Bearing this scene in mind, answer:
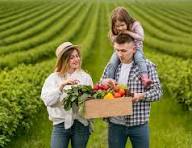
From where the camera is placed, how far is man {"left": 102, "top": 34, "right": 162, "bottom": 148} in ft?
19.9

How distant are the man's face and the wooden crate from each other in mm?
498

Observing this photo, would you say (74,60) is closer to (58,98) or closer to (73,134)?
(58,98)

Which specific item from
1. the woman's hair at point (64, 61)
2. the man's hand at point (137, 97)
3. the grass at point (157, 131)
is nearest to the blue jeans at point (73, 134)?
the woman's hair at point (64, 61)

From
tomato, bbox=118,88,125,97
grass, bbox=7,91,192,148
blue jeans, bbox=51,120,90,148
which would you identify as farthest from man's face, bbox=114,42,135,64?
grass, bbox=7,91,192,148

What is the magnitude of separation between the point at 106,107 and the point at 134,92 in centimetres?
42

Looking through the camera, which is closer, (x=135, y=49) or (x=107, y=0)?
(x=135, y=49)

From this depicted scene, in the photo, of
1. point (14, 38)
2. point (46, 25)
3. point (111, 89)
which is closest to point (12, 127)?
point (111, 89)

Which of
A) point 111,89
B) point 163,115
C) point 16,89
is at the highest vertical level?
point 111,89

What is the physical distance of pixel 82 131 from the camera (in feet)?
20.6

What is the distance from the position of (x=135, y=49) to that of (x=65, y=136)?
1.19 meters

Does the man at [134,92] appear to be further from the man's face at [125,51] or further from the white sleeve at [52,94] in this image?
the white sleeve at [52,94]

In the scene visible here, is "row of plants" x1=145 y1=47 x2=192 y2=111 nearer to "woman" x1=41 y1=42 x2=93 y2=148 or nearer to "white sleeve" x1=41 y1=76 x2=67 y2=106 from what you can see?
"woman" x1=41 y1=42 x2=93 y2=148

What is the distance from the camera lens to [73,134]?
6328mm

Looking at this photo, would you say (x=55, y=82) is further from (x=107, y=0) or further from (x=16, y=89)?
(x=107, y=0)
